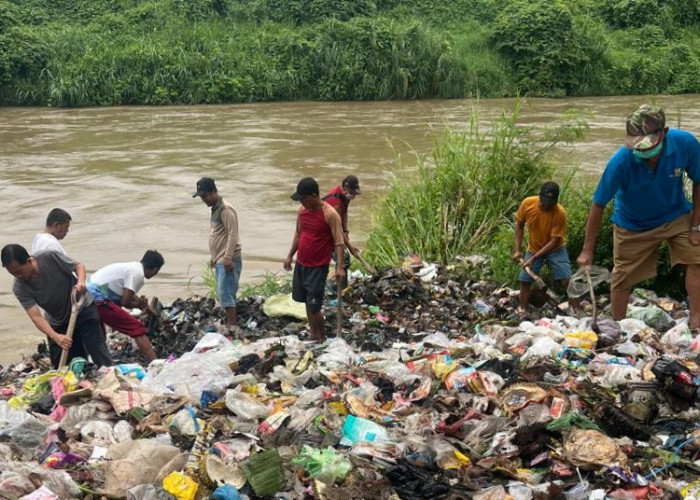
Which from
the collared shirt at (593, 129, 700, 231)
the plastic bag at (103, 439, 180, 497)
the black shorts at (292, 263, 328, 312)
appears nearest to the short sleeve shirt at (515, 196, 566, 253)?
the collared shirt at (593, 129, 700, 231)

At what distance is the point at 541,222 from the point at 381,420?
116 inches

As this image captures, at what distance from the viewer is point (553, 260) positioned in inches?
279

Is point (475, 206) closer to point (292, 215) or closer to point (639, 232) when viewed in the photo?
point (639, 232)

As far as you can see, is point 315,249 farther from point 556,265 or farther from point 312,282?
point 556,265

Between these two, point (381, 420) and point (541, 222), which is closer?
point (381, 420)

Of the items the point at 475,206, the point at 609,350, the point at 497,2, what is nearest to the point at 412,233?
the point at 475,206

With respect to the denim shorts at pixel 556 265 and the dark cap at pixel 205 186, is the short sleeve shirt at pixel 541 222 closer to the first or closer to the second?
the denim shorts at pixel 556 265

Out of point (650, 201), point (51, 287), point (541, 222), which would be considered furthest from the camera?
point (541, 222)

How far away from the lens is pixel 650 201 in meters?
5.58

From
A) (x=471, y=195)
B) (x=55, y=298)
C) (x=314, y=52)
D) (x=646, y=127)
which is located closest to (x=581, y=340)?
(x=646, y=127)

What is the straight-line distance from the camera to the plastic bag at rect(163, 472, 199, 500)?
3.90 metres

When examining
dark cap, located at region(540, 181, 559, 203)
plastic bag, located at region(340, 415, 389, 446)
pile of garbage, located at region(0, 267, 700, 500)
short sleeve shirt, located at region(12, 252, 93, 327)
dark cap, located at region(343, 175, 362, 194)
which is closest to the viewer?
pile of garbage, located at region(0, 267, 700, 500)

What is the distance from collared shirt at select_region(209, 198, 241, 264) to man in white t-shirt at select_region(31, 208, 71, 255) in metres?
1.39

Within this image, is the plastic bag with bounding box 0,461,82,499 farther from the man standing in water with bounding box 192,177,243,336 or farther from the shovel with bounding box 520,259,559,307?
the shovel with bounding box 520,259,559,307
